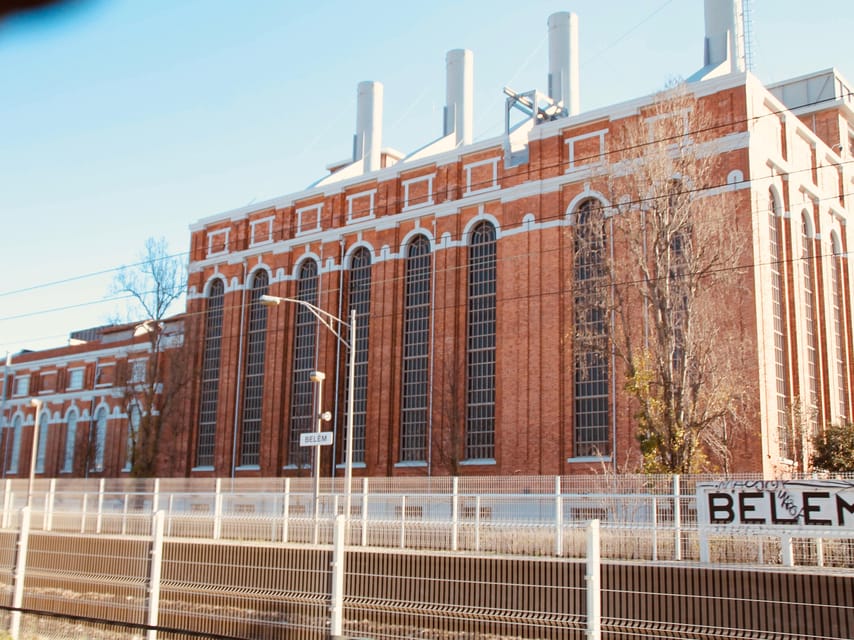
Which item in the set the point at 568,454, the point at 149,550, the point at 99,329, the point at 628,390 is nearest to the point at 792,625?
the point at 149,550

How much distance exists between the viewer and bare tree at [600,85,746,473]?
26.2m

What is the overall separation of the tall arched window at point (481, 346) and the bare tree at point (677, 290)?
11.9 meters

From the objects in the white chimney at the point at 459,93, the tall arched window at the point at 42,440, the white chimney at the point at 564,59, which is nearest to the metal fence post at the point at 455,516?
the white chimney at the point at 564,59

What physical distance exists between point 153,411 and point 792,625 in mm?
49327

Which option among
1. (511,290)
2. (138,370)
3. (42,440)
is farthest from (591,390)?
(42,440)

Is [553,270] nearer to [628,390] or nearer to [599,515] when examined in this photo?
[628,390]

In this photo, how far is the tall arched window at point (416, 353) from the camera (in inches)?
1666

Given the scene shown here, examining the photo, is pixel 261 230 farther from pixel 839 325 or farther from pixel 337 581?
pixel 337 581

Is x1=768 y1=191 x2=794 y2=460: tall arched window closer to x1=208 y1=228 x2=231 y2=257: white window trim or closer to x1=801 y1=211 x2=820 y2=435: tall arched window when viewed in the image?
x1=801 y1=211 x2=820 y2=435: tall arched window

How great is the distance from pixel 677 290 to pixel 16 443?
61.6 m

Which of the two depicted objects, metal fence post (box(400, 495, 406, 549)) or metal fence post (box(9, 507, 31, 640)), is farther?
metal fence post (box(400, 495, 406, 549))

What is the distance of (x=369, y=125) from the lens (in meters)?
57.7

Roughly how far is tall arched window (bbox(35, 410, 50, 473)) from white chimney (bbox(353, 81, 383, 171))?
33493 millimetres

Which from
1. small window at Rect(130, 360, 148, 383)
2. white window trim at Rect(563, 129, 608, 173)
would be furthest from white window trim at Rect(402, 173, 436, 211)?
small window at Rect(130, 360, 148, 383)
